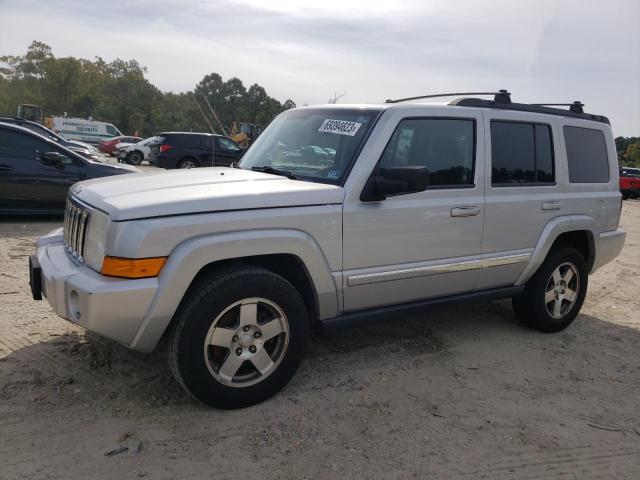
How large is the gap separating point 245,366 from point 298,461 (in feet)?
2.28

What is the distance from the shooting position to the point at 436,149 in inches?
151

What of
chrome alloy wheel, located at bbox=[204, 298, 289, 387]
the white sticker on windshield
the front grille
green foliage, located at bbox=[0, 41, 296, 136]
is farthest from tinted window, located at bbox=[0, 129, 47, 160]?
green foliage, located at bbox=[0, 41, 296, 136]

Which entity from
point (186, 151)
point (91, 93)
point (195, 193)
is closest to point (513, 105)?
point (195, 193)

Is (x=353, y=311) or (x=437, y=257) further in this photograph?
(x=437, y=257)

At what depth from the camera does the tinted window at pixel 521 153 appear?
13.6 ft

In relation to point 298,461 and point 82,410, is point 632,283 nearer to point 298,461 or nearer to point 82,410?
point 298,461

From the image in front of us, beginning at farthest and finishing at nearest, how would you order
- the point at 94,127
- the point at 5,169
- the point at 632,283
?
the point at 94,127
the point at 5,169
the point at 632,283

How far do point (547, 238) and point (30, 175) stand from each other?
7.27m

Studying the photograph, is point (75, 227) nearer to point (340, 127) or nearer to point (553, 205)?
point (340, 127)

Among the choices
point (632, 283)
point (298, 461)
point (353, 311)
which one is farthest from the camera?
point (632, 283)

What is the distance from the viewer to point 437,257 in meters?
3.83

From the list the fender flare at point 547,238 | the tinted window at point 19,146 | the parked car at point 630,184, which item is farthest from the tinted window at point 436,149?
the parked car at point 630,184

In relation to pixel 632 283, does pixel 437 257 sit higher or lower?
higher

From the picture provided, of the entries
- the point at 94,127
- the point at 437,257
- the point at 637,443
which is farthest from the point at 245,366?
the point at 94,127
